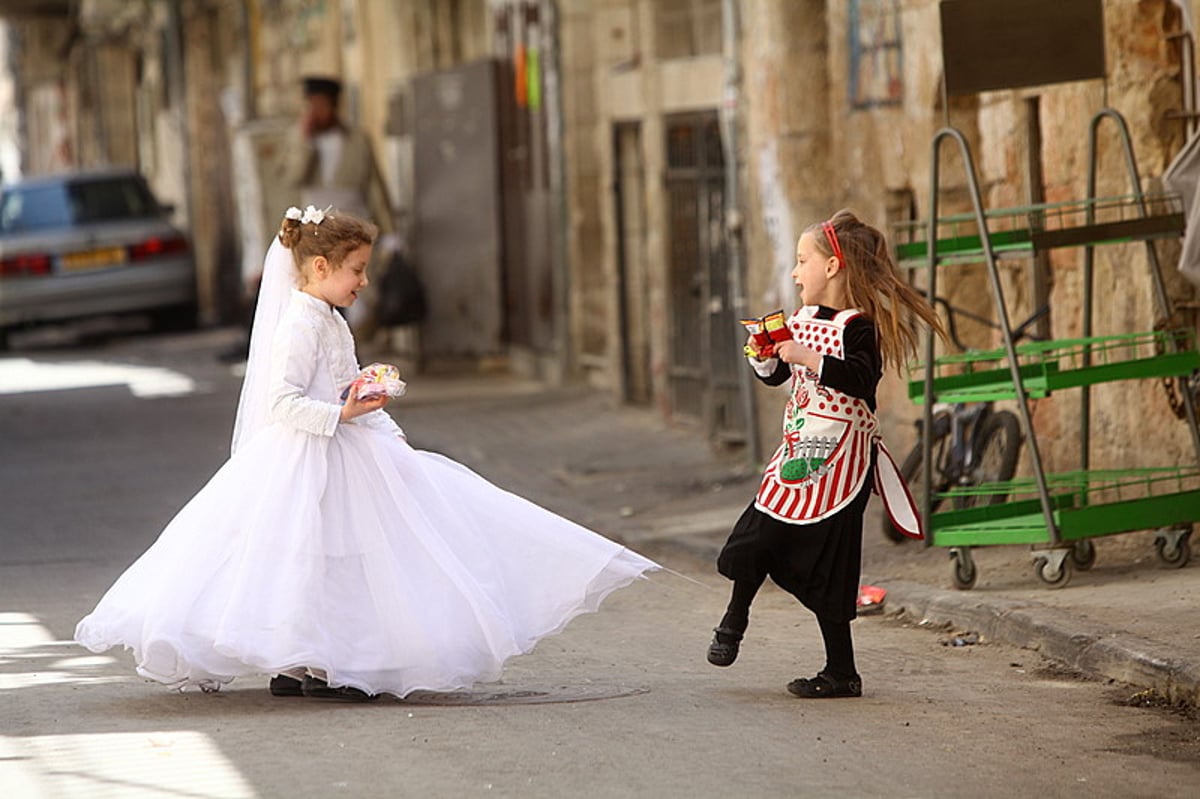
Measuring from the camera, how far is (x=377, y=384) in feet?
22.9

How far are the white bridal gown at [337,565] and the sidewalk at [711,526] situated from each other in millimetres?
1554

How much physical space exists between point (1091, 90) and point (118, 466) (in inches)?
271

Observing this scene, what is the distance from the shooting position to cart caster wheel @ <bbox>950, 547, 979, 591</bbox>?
8.95 meters

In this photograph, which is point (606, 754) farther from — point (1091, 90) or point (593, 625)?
point (1091, 90)

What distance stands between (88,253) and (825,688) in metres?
19.3

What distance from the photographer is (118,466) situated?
1467 centimetres

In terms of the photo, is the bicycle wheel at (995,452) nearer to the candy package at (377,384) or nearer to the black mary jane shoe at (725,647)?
the black mary jane shoe at (725,647)

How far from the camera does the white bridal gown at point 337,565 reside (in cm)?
677

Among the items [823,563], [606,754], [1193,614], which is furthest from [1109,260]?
[606,754]

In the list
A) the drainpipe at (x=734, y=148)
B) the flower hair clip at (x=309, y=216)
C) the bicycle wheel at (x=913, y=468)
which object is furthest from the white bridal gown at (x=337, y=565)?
the drainpipe at (x=734, y=148)

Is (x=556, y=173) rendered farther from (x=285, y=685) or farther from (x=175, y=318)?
(x=285, y=685)

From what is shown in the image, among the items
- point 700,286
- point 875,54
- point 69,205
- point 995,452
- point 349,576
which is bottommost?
point 995,452

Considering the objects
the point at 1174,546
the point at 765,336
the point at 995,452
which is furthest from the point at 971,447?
the point at 765,336

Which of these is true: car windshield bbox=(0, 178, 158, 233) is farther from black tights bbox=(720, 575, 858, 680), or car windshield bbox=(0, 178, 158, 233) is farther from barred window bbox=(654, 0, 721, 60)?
black tights bbox=(720, 575, 858, 680)
